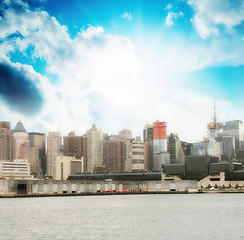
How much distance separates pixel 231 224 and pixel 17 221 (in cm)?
3740

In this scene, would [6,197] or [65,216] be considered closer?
[65,216]

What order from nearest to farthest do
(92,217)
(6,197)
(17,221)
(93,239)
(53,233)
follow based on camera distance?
(93,239), (53,233), (17,221), (92,217), (6,197)

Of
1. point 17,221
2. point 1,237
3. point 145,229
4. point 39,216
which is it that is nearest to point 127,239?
point 145,229

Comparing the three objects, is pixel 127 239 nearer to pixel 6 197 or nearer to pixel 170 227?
pixel 170 227

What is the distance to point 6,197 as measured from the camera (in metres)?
188

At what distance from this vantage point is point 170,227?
257 ft

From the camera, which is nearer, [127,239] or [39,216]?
[127,239]

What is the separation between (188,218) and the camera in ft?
303

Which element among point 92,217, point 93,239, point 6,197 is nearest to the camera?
point 93,239

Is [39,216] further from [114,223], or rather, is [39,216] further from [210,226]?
[210,226]

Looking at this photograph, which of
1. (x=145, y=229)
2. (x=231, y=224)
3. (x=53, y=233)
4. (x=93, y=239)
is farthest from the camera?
(x=231, y=224)

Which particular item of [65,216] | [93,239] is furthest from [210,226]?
[65,216]

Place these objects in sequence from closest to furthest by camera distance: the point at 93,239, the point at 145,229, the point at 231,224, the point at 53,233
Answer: the point at 93,239 → the point at 53,233 → the point at 145,229 → the point at 231,224

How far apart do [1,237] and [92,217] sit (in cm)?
3102
